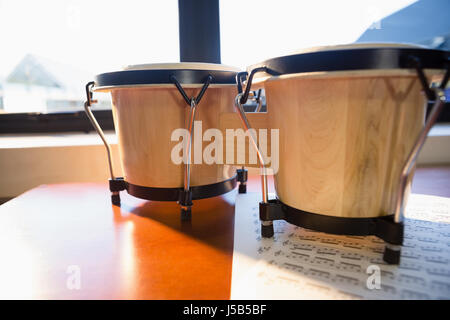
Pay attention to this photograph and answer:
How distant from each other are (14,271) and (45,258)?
0.04 metres

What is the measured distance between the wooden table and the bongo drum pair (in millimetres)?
133

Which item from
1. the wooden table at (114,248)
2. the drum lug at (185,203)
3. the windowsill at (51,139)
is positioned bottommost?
the wooden table at (114,248)

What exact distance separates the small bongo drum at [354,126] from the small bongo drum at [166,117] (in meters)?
0.12

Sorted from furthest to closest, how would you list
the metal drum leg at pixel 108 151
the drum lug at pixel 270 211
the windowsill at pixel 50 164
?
1. the windowsill at pixel 50 164
2. the metal drum leg at pixel 108 151
3. the drum lug at pixel 270 211

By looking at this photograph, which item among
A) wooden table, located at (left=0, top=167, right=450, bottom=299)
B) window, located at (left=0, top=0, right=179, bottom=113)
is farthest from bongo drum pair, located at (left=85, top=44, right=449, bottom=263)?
window, located at (left=0, top=0, right=179, bottom=113)

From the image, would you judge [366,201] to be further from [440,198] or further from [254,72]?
[440,198]

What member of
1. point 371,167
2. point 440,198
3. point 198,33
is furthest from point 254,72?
point 198,33

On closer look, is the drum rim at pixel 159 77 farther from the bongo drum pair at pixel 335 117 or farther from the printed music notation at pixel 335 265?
the printed music notation at pixel 335 265

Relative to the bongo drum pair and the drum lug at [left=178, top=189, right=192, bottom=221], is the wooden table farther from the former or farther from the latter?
the bongo drum pair

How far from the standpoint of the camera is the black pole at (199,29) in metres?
1.05

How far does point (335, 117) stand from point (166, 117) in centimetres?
30

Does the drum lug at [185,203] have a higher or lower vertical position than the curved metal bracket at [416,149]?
lower

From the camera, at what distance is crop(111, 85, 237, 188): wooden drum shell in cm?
58

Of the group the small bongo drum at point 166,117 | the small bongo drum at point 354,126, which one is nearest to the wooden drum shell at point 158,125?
the small bongo drum at point 166,117
